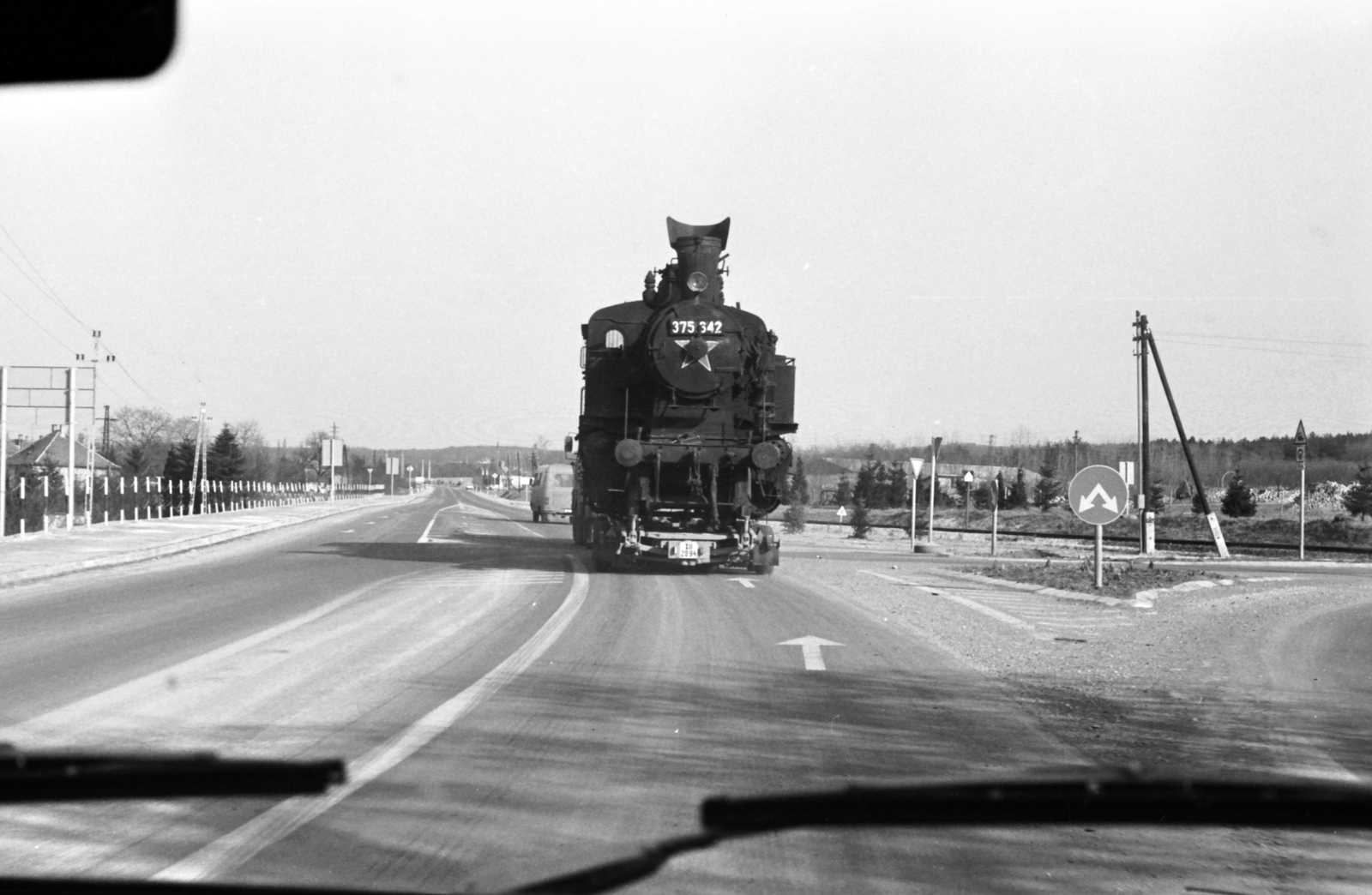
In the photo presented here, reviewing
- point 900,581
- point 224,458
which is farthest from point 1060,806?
point 224,458

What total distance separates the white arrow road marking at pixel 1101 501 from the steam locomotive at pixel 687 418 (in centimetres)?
451

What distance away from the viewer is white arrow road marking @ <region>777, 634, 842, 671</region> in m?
10.6

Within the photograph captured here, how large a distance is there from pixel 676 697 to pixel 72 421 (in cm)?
3148

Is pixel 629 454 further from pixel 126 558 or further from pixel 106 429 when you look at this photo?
pixel 106 429

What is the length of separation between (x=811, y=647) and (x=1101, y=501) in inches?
289

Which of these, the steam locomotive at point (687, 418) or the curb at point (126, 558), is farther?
the curb at point (126, 558)

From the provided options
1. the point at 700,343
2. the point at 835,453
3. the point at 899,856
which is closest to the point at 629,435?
the point at 700,343

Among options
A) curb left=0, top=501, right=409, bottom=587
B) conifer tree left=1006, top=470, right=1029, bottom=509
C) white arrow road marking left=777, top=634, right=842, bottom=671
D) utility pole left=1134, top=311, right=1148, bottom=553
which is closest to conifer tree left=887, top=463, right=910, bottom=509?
conifer tree left=1006, top=470, right=1029, bottom=509

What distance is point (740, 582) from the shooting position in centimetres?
1970

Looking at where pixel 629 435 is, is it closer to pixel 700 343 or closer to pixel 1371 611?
pixel 700 343

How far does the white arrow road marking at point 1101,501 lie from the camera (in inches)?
683

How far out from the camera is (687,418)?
1969cm

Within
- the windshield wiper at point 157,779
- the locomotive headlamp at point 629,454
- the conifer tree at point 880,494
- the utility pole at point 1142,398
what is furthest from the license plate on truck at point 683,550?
the conifer tree at point 880,494

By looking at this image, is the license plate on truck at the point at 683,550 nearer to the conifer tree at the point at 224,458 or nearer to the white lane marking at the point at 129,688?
the white lane marking at the point at 129,688
